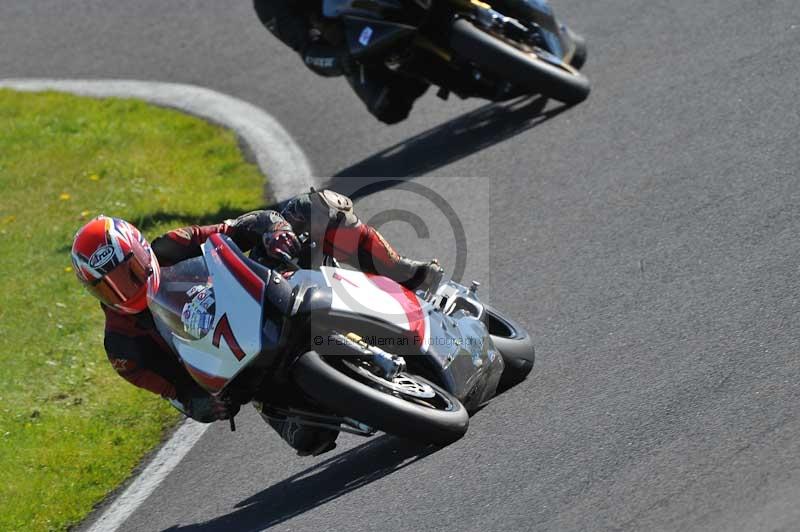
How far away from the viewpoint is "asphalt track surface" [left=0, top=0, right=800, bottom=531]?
16.5ft

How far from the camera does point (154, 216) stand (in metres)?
10.4

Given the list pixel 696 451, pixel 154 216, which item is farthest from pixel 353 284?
pixel 154 216

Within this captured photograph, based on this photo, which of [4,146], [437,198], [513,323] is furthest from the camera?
[4,146]

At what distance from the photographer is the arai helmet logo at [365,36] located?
32.5 ft

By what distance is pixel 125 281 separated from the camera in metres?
5.93

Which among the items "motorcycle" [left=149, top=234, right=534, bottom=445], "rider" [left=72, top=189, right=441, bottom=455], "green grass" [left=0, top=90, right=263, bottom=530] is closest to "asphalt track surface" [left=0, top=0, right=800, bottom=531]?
"motorcycle" [left=149, top=234, right=534, bottom=445]

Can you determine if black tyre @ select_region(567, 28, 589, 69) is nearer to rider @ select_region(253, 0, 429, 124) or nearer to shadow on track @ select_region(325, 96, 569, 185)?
shadow on track @ select_region(325, 96, 569, 185)

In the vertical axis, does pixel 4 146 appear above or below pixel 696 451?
below

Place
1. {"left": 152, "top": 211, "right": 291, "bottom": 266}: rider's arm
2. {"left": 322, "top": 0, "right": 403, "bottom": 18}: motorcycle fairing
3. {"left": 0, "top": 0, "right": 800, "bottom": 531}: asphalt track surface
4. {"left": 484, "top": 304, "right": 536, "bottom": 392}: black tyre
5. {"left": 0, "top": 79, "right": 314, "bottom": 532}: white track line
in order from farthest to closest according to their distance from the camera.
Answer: {"left": 322, "top": 0, "right": 403, "bottom": 18}: motorcycle fairing
{"left": 0, "top": 79, "right": 314, "bottom": 532}: white track line
{"left": 484, "top": 304, "right": 536, "bottom": 392}: black tyre
{"left": 152, "top": 211, "right": 291, "bottom": 266}: rider's arm
{"left": 0, "top": 0, "right": 800, "bottom": 531}: asphalt track surface

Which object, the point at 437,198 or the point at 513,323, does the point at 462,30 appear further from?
the point at 513,323

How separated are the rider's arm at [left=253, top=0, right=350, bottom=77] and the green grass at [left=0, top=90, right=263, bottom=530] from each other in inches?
47.7

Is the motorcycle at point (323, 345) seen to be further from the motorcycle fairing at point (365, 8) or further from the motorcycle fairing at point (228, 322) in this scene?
the motorcycle fairing at point (365, 8)

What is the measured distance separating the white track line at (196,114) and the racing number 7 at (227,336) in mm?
1603

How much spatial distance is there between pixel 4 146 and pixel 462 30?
5455mm
